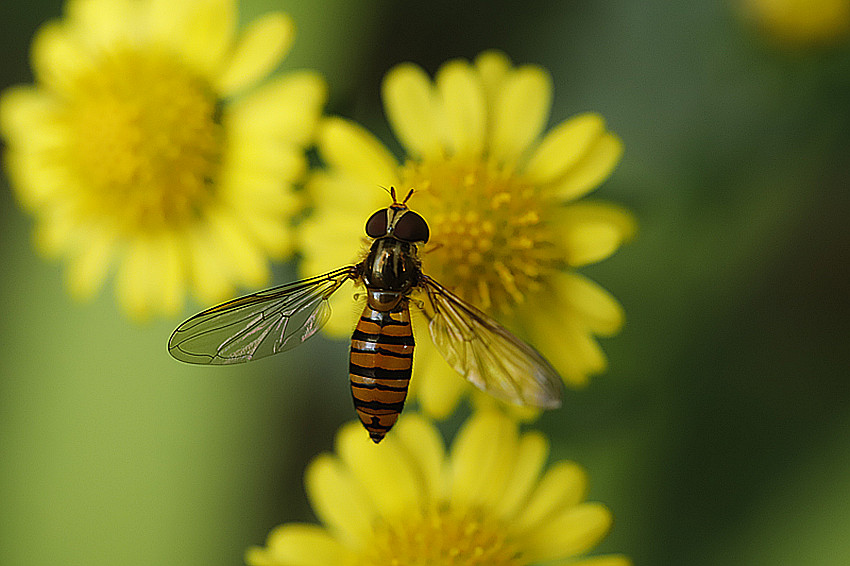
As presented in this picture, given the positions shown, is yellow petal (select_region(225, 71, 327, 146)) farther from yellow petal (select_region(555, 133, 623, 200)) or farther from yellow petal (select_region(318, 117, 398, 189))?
yellow petal (select_region(555, 133, 623, 200))

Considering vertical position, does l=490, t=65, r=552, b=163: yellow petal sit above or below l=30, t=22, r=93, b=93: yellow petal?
below

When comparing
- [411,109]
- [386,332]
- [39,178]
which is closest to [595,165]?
[411,109]

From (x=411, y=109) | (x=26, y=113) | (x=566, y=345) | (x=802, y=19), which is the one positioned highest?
(x=26, y=113)

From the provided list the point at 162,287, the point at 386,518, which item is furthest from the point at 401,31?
the point at 386,518

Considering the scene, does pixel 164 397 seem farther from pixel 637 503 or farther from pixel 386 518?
pixel 637 503

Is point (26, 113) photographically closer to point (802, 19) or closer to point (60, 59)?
point (60, 59)

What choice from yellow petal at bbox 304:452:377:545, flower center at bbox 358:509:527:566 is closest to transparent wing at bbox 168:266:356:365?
yellow petal at bbox 304:452:377:545
